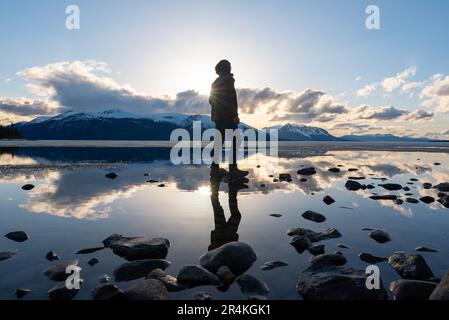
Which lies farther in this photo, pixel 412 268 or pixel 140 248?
pixel 140 248

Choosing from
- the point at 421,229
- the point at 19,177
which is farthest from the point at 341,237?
the point at 19,177

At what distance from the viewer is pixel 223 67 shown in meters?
26.9

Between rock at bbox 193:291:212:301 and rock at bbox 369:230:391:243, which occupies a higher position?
rock at bbox 369:230:391:243

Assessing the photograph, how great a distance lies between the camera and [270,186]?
1873 centimetres

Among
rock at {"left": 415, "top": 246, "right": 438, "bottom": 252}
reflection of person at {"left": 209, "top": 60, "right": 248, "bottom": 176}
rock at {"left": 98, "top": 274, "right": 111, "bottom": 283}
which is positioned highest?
reflection of person at {"left": 209, "top": 60, "right": 248, "bottom": 176}

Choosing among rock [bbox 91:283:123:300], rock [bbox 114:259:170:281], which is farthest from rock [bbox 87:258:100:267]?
rock [bbox 91:283:123:300]

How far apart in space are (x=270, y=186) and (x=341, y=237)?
382 inches

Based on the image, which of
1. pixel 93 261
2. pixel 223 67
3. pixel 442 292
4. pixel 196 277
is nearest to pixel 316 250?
pixel 442 292

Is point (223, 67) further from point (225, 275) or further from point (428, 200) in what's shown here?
point (225, 275)

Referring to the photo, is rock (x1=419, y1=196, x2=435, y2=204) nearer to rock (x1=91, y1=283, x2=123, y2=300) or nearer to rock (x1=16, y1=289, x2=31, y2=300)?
rock (x1=91, y1=283, x2=123, y2=300)

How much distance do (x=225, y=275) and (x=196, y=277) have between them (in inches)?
24.4

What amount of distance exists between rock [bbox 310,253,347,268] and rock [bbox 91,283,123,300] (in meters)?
3.88

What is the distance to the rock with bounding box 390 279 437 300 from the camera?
18.5 ft

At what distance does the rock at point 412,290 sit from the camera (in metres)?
5.64
